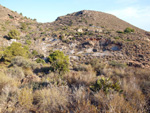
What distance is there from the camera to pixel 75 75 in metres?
4.04

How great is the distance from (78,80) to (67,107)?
1.55m

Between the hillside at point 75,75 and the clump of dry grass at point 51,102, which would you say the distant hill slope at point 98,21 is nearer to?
the hillside at point 75,75

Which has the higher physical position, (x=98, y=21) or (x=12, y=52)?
(x=98, y=21)

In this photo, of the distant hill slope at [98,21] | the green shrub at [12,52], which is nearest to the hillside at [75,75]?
the green shrub at [12,52]

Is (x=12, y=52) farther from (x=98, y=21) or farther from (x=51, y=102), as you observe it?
(x=98, y=21)

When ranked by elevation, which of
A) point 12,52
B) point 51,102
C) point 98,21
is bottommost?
point 51,102

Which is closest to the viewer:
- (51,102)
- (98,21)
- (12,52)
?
(51,102)

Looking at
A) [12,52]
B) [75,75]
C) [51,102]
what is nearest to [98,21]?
[12,52]

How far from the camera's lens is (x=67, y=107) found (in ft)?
6.63

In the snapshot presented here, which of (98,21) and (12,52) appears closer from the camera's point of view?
(12,52)

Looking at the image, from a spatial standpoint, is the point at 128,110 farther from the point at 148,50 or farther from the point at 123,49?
the point at 148,50

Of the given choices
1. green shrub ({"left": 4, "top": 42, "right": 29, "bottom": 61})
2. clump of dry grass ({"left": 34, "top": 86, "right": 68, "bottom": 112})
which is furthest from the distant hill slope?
clump of dry grass ({"left": 34, "top": 86, "right": 68, "bottom": 112})

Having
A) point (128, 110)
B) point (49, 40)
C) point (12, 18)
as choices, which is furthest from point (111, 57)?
point (12, 18)

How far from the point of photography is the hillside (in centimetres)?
202
